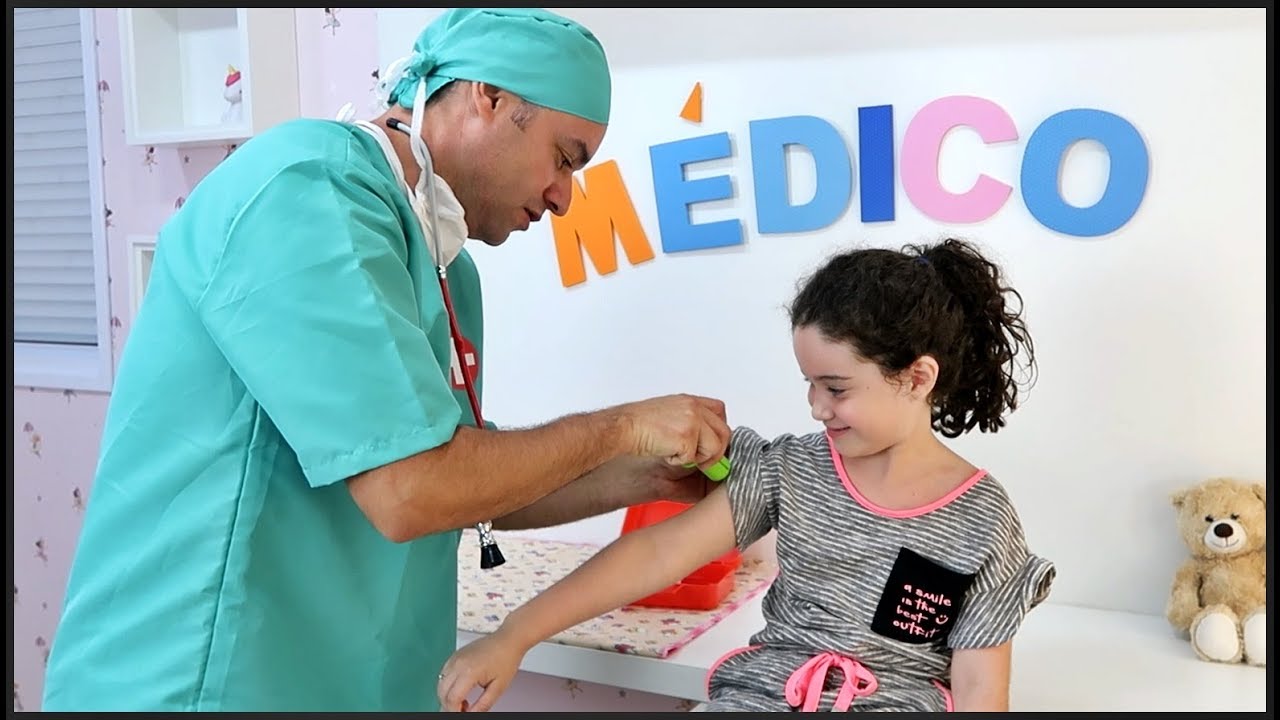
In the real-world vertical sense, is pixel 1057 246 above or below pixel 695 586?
above

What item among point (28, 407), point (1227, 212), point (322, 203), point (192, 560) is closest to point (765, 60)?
point (1227, 212)

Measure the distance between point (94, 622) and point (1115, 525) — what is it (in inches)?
57.4

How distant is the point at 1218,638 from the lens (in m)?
1.61

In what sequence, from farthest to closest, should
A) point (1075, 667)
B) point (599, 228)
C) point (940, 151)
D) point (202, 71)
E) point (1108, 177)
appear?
1. point (202, 71)
2. point (599, 228)
3. point (940, 151)
4. point (1108, 177)
5. point (1075, 667)

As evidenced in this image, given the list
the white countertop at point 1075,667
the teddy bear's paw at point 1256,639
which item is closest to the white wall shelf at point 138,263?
the white countertop at point 1075,667

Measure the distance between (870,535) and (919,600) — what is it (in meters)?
0.10

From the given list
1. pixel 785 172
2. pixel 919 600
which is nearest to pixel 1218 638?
pixel 919 600

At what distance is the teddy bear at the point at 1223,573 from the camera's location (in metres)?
1.61

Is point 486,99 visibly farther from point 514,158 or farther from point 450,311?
point 450,311

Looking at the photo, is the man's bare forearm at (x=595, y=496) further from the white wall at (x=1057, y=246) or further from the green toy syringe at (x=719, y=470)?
the white wall at (x=1057, y=246)

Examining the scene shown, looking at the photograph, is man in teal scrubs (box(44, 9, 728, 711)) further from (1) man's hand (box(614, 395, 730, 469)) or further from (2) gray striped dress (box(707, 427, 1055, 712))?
(2) gray striped dress (box(707, 427, 1055, 712))

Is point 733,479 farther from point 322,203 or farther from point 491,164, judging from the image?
point 322,203

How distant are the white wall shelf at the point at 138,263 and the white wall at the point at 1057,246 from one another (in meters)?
1.15

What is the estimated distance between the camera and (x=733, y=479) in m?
1.53
